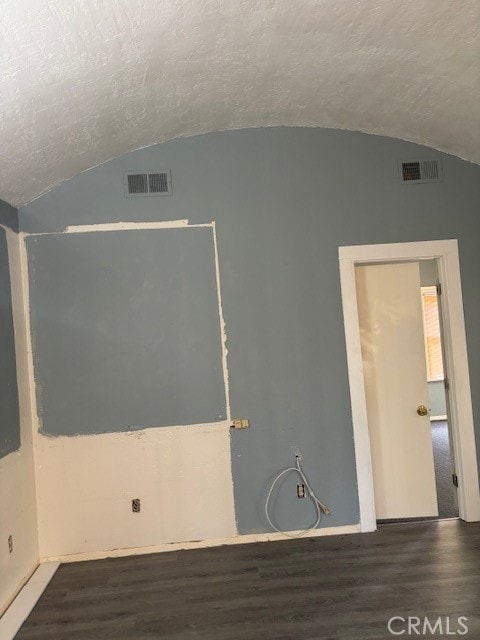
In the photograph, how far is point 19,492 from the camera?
11.2ft

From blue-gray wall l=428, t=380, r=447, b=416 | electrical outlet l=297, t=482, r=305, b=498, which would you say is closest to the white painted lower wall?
electrical outlet l=297, t=482, r=305, b=498

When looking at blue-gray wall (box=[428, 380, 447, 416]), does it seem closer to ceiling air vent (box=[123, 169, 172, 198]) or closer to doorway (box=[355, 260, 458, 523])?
doorway (box=[355, 260, 458, 523])

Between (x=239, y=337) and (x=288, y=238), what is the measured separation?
0.85m

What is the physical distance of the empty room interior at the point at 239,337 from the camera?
3.43 metres

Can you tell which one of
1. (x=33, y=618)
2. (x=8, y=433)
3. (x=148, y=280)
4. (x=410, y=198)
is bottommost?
(x=33, y=618)

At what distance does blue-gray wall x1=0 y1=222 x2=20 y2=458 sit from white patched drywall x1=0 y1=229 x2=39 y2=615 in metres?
0.07

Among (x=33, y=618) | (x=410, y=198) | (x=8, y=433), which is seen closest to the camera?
(x=33, y=618)

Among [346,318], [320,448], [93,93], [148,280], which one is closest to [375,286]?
[346,318]

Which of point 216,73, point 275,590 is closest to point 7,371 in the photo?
point 275,590

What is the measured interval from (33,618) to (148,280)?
7.45 feet

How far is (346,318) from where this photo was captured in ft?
12.8

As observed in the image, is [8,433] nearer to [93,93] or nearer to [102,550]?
[102,550]

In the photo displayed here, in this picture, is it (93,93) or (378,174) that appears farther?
(378,174)

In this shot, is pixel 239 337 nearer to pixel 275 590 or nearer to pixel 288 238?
pixel 288 238
